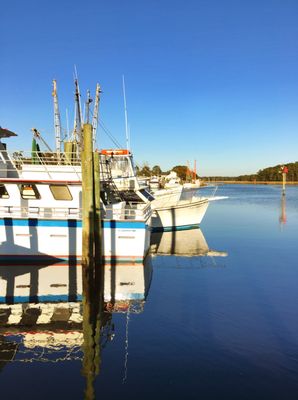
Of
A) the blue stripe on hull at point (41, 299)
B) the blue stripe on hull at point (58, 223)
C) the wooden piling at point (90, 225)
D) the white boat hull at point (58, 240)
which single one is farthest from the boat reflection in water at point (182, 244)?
the blue stripe on hull at point (41, 299)

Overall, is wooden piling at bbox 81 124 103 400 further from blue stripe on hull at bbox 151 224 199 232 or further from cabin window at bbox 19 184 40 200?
blue stripe on hull at bbox 151 224 199 232

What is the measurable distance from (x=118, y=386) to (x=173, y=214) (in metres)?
23.5

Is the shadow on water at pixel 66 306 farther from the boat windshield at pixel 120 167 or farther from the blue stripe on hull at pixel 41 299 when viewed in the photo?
the boat windshield at pixel 120 167

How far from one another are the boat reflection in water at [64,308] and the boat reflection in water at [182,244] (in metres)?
4.63

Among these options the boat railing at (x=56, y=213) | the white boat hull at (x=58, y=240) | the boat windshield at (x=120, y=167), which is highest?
the boat windshield at (x=120, y=167)

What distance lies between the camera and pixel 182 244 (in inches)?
945

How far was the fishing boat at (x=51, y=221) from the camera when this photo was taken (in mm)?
15883

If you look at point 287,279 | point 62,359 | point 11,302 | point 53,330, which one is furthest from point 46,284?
point 287,279

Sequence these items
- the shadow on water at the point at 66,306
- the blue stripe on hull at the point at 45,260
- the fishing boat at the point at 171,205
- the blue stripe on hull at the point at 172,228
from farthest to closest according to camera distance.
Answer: the blue stripe on hull at the point at 172,228, the fishing boat at the point at 171,205, the blue stripe on hull at the point at 45,260, the shadow on water at the point at 66,306

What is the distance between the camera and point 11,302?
11.5 meters

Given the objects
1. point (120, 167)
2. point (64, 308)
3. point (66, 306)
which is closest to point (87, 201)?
point (66, 306)

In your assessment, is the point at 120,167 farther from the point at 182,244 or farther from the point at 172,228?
the point at 172,228

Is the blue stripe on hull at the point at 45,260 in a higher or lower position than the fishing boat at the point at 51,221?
lower

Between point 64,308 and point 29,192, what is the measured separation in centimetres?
816
